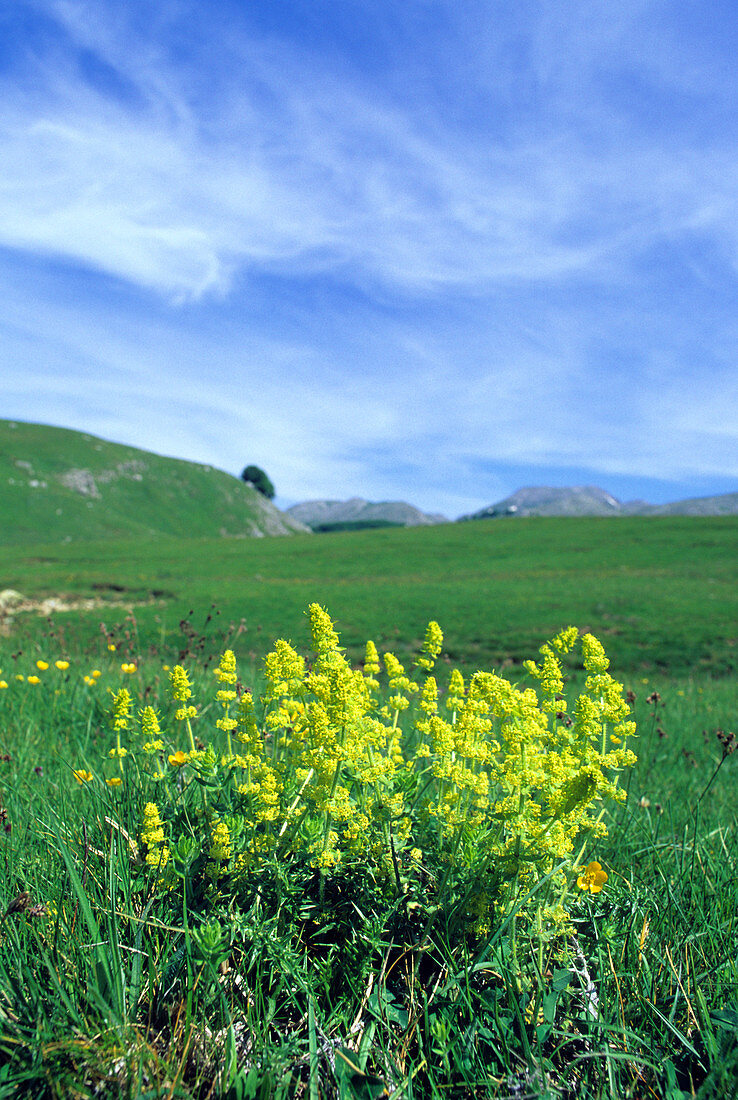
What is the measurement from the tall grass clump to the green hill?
359 feet

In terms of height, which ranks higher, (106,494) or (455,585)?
(106,494)

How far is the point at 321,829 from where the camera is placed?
2.27m

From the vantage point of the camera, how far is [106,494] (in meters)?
125

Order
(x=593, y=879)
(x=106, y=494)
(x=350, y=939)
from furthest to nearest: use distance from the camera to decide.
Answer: (x=106, y=494) < (x=593, y=879) < (x=350, y=939)

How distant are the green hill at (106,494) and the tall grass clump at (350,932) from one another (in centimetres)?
10950

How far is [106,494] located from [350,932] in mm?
135694

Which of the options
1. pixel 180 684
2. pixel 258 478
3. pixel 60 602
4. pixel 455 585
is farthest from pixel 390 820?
pixel 258 478

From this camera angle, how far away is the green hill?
105188 millimetres

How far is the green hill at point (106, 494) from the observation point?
105188 mm

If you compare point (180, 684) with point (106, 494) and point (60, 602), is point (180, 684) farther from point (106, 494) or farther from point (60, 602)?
point (106, 494)

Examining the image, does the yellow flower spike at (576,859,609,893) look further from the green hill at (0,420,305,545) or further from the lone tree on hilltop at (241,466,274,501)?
the lone tree on hilltop at (241,466,274,501)

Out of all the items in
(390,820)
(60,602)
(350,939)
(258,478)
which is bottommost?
(60,602)

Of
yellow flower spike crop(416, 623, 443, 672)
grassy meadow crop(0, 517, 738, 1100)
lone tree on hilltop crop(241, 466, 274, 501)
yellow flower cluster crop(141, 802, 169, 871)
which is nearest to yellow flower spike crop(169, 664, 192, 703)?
grassy meadow crop(0, 517, 738, 1100)

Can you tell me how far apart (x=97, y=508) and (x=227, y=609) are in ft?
328
